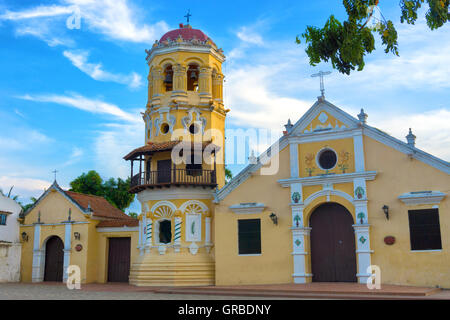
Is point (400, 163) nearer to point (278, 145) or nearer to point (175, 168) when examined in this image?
point (278, 145)

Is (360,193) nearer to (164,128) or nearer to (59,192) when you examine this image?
(164,128)

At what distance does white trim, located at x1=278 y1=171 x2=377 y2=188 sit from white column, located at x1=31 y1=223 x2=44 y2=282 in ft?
47.7

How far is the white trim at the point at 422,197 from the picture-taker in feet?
61.2

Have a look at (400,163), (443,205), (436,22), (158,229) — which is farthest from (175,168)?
(436,22)

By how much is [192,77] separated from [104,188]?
67.0 ft

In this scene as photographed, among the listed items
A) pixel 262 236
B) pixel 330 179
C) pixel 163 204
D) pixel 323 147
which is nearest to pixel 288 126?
pixel 323 147

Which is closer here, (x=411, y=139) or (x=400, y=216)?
(x=400, y=216)

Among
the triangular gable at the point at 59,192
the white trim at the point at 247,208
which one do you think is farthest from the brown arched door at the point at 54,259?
the white trim at the point at 247,208

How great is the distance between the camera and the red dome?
86.6ft

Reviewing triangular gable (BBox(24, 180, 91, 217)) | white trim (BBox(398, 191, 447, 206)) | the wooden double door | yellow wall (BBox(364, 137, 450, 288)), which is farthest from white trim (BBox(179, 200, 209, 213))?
white trim (BBox(398, 191, 447, 206))

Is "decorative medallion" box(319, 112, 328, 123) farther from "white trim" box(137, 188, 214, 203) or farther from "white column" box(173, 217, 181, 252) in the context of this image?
"white column" box(173, 217, 181, 252)

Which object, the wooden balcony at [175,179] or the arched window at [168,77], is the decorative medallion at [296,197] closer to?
the wooden balcony at [175,179]

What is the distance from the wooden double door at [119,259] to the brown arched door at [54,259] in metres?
2.85

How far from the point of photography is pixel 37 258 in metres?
27.5
